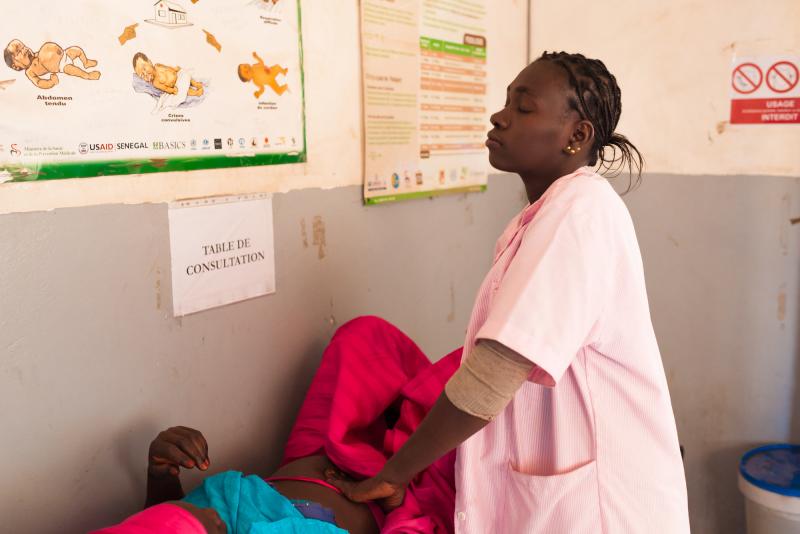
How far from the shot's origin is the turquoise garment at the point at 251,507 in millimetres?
1222

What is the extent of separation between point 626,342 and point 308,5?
107 centimetres

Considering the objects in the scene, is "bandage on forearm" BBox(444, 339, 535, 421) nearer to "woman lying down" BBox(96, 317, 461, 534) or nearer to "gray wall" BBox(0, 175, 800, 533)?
"woman lying down" BBox(96, 317, 461, 534)

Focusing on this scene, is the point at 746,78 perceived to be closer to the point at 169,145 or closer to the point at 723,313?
the point at 723,313

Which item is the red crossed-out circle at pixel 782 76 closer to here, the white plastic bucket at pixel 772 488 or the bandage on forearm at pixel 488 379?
the white plastic bucket at pixel 772 488

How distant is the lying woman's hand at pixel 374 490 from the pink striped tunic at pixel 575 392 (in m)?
0.12

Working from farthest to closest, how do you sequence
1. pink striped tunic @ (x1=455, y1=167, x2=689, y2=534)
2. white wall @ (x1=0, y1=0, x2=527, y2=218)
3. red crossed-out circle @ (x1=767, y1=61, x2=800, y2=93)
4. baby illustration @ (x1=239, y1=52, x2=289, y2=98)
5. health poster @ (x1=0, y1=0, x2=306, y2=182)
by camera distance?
red crossed-out circle @ (x1=767, y1=61, x2=800, y2=93), baby illustration @ (x1=239, y1=52, x2=289, y2=98), white wall @ (x1=0, y1=0, x2=527, y2=218), health poster @ (x1=0, y1=0, x2=306, y2=182), pink striped tunic @ (x1=455, y1=167, x2=689, y2=534)

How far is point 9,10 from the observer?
1.14m

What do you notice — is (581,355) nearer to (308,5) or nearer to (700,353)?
(308,5)

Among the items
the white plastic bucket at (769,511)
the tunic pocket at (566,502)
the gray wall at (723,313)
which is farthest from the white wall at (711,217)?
the tunic pocket at (566,502)

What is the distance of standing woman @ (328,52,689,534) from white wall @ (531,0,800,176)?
110 centimetres

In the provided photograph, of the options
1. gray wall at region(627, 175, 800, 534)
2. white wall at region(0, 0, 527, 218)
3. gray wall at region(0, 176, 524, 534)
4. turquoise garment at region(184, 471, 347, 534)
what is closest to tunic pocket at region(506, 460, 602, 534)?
turquoise garment at region(184, 471, 347, 534)

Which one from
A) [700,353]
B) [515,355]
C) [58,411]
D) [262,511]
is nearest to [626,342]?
[515,355]

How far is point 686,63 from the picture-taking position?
229 cm

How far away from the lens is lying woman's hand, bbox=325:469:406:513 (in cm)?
131
